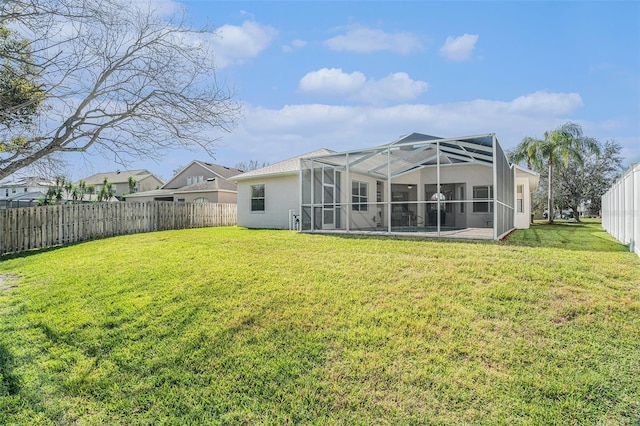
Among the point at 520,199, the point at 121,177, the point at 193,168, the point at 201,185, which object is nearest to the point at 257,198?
the point at 201,185

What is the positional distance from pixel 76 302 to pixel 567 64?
1357cm

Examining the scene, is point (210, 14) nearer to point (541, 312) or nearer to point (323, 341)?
point (323, 341)

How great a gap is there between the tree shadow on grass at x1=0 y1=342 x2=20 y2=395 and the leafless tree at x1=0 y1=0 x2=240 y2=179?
401 centimetres

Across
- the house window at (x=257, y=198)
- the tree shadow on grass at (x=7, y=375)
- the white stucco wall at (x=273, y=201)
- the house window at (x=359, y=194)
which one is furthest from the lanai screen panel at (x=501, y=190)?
the house window at (x=257, y=198)

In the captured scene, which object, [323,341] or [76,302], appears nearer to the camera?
[323,341]

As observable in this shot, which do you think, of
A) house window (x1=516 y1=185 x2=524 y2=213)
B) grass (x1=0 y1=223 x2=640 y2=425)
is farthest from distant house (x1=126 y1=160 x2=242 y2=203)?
house window (x1=516 y1=185 x2=524 y2=213)

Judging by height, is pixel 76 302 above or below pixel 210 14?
below

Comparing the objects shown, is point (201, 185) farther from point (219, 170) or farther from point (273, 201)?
point (273, 201)

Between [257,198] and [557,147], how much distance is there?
20.2m

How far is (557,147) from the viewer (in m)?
22.1

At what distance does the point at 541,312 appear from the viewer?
4.39 meters

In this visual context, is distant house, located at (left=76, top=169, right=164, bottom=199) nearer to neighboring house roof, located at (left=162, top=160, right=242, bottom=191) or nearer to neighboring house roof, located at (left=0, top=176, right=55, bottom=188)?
neighboring house roof, located at (left=162, top=160, right=242, bottom=191)

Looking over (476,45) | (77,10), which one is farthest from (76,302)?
(476,45)

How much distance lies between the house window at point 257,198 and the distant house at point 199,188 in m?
3.88
